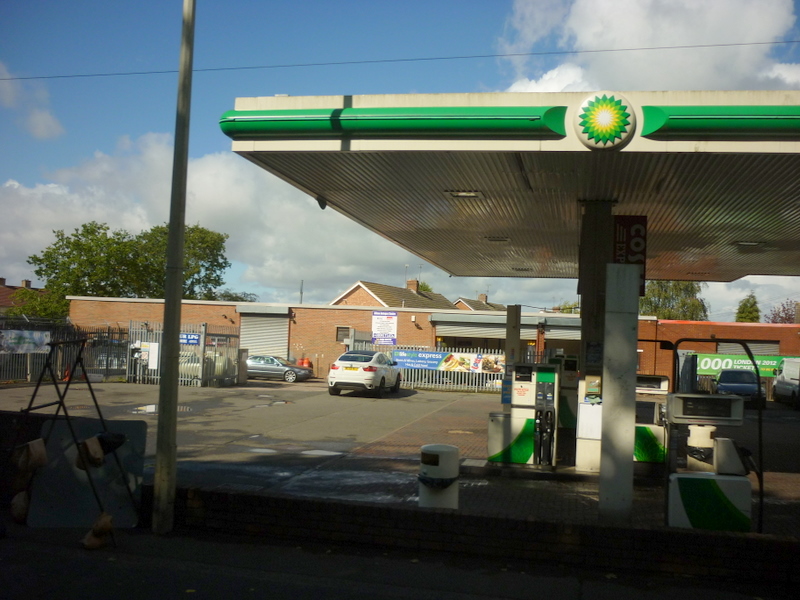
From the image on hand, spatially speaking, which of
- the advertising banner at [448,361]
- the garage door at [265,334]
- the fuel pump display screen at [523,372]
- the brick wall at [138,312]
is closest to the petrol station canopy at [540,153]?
the fuel pump display screen at [523,372]

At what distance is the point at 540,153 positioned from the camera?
975 centimetres

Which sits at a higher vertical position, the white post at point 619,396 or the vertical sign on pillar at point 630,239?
the vertical sign on pillar at point 630,239

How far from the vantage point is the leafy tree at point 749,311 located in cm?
6775

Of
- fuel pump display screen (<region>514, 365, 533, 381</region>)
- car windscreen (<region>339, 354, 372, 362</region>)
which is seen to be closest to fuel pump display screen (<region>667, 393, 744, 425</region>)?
fuel pump display screen (<region>514, 365, 533, 381</region>)

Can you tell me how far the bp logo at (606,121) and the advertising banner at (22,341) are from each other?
67.0 feet

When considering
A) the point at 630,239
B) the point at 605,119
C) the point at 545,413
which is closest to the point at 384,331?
the point at 630,239

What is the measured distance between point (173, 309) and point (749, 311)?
2757 inches

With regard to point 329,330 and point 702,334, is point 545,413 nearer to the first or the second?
point 329,330

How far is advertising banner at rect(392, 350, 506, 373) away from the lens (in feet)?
100

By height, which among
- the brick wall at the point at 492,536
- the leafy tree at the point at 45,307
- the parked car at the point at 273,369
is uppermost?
the leafy tree at the point at 45,307

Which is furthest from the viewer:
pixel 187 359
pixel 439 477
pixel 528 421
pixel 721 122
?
pixel 187 359

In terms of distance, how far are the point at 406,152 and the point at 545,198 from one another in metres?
3.74

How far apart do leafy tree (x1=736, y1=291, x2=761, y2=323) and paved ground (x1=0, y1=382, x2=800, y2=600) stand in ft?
186

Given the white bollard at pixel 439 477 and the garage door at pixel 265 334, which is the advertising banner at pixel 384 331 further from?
the white bollard at pixel 439 477
